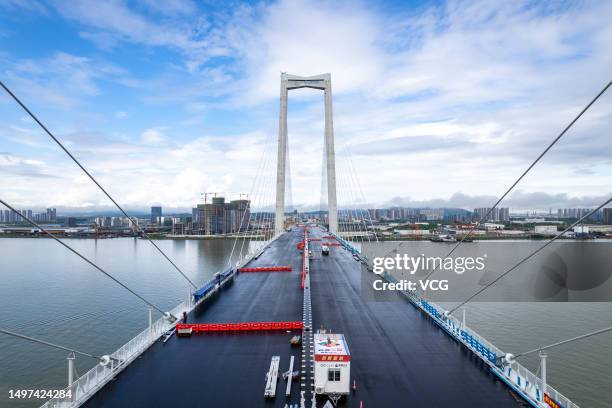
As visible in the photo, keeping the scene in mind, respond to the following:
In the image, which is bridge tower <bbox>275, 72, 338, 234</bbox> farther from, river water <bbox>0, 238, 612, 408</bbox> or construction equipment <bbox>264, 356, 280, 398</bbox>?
construction equipment <bbox>264, 356, 280, 398</bbox>

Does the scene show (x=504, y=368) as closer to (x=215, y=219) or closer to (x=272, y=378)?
(x=272, y=378)

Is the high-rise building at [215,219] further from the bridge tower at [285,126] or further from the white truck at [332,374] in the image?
the white truck at [332,374]

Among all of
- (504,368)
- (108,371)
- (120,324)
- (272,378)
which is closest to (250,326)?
(272,378)

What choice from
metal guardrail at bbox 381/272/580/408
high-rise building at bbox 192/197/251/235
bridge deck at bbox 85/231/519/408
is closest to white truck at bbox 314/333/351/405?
bridge deck at bbox 85/231/519/408

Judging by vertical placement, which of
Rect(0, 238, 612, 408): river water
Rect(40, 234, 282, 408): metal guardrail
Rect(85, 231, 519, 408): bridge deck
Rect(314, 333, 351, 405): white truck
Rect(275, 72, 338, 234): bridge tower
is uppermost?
Rect(275, 72, 338, 234): bridge tower

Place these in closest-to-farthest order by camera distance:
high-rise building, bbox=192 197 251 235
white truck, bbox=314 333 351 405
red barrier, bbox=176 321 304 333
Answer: white truck, bbox=314 333 351 405
red barrier, bbox=176 321 304 333
high-rise building, bbox=192 197 251 235

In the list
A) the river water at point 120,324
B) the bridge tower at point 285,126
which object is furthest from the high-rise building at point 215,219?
the river water at point 120,324

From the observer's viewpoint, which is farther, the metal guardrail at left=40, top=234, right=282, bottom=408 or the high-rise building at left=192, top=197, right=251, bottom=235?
the high-rise building at left=192, top=197, right=251, bottom=235

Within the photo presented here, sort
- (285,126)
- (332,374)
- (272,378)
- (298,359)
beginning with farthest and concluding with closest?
(285,126), (298,359), (272,378), (332,374)
